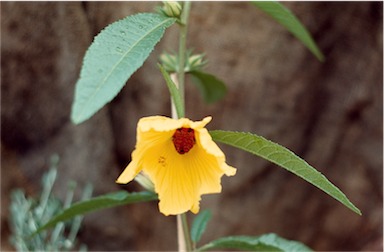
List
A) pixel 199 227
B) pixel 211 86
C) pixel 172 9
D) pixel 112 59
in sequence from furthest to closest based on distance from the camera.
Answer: pixel 211 86 < pixel 199 227 < pixel 172 9 < pixel 112 59

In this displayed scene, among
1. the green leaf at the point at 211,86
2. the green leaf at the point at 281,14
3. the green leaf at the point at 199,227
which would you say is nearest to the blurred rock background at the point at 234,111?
the green leaf at the point at 211,86

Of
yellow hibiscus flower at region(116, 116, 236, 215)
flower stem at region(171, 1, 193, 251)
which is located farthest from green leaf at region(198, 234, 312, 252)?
yellow hibiscus flower at region(116, 116, 236, 215)

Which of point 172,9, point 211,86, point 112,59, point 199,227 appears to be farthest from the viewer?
point 211,86

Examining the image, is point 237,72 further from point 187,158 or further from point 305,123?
point 187,158

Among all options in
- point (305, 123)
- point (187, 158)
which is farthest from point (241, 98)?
point (187, 158)

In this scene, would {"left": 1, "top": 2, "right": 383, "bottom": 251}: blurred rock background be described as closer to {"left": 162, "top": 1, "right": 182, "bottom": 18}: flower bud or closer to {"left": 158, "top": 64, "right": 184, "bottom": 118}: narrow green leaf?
{"left": 162, "top": 1, "right": 182, "bottom": 18}: flower bud

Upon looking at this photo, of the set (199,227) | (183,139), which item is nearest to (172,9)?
(183,139)

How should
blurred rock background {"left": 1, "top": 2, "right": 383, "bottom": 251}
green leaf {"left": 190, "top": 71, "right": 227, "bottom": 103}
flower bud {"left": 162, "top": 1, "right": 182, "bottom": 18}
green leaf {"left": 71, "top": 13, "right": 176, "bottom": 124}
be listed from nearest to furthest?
green leaf {"left": 71, "top": 13, "right": 176, "bottom": 124}
flower bud {"left": 162, "top": 1, "right": 182, "bottom": 18}
green leaf {"left": 190, "top": 71, "right": 227, "bottom": 103}
blurred rock background {"left": 1, "top": 2, "right": 383, "bottom": 251}

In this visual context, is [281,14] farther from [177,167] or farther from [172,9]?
[177,167]
